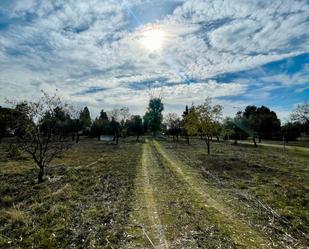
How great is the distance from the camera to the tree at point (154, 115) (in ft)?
346

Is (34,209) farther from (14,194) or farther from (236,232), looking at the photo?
(236,232)

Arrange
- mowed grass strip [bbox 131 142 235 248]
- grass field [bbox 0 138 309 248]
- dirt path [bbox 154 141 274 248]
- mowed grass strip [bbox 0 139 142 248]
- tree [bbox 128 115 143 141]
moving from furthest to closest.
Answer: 1. tree [bbox 128 115 143 141]
2. mowed grass strip [bbox 0 139 142 248]
3. grass field [bbox 0 138 309 248]
4. mowed grass strip [bbox 131 142 235 248]
5. dirt path [bbox 154 141 274 248]

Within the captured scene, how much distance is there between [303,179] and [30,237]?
648 inches

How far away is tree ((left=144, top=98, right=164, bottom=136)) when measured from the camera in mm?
105562

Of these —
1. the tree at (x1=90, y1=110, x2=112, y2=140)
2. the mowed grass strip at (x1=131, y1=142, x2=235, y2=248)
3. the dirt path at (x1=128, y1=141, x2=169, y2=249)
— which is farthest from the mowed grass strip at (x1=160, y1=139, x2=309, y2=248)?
the tree at (x1=90, y1=110, x2=112, y2=140)

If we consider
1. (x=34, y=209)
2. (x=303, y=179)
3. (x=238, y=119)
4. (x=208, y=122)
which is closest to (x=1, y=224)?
(x=34, y=209)

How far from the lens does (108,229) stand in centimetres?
827

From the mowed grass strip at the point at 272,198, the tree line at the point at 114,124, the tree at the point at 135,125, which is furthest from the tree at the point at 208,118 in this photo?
the tree at the point at 135,125

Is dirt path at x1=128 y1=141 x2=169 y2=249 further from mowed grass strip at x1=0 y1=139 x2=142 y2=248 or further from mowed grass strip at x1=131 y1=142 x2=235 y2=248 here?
mowed grass strip at x1=0 y1=139 x2=142 y2=248

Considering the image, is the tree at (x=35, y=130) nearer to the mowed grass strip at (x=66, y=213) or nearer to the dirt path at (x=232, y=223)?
the mowed grass strip at (x=66, y=213)

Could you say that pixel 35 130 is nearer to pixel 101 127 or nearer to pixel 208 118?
pixel 208 118

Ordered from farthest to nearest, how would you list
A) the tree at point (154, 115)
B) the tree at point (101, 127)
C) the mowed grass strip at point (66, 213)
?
the tree at point (154, 115), the tree at point (101, 127), the mowed grass strip at point (66, 213)

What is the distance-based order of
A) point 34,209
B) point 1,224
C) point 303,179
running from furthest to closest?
1. point 303,179
2. point 34,209
3. point 1,224

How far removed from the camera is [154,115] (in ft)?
352
